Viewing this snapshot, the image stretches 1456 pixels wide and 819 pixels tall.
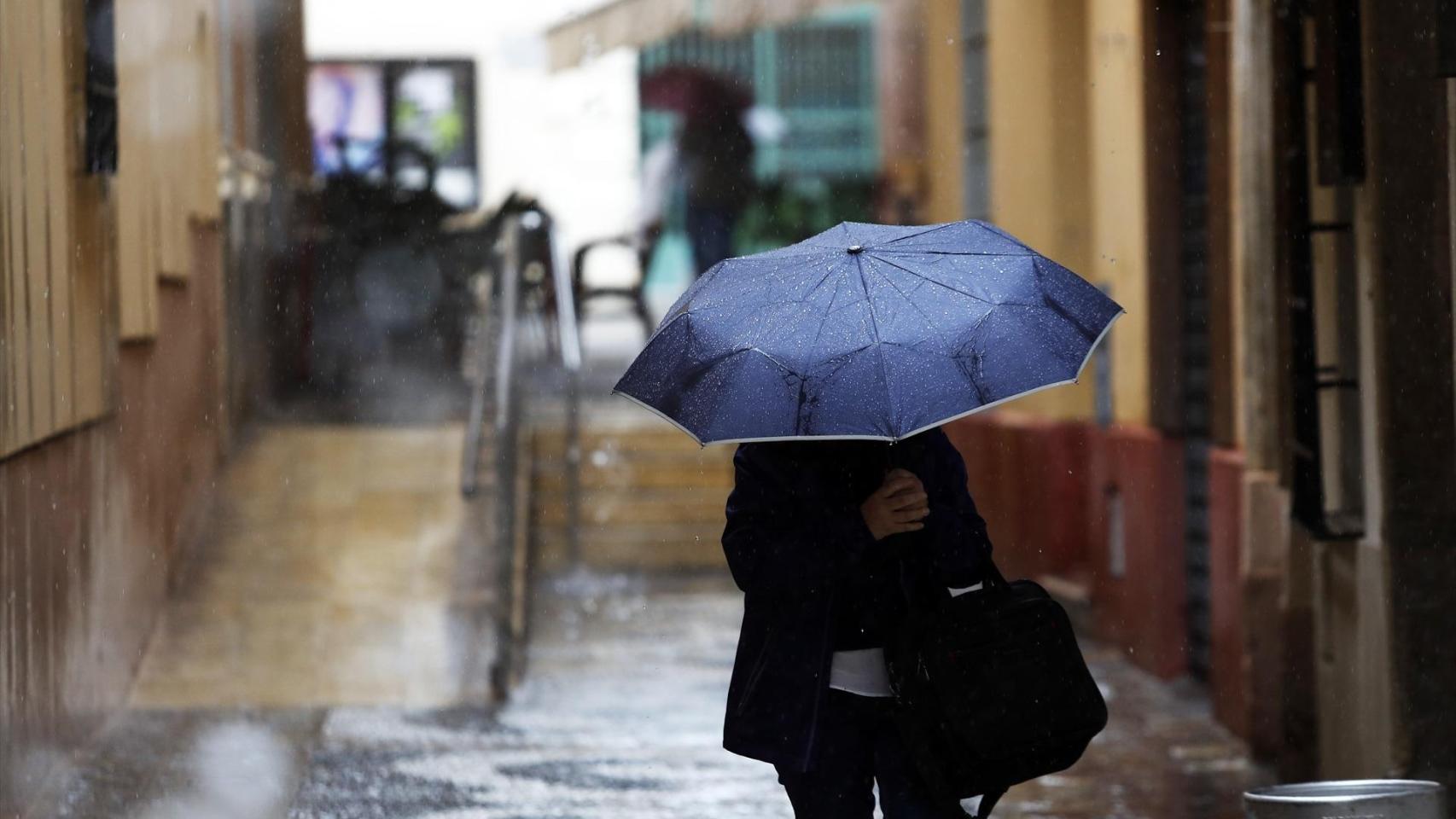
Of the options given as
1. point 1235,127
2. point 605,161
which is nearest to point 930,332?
point 1235,127

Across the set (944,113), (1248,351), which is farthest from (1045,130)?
(1248,351)

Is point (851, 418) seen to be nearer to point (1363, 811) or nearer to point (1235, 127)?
point (1363, 811)

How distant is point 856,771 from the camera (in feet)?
12.7

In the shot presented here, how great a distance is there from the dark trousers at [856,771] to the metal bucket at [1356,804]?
0.56 metres

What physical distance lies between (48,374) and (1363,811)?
15.0ft

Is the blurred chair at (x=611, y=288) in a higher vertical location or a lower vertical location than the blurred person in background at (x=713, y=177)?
lower

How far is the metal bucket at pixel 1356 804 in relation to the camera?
3.71 metres

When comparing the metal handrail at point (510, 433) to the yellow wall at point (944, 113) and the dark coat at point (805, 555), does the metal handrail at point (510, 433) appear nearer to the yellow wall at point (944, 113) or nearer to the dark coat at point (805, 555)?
the yellow wall at point (944, 113)

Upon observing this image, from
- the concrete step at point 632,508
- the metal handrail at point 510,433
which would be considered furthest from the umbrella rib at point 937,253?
the concrete step at point 632,508

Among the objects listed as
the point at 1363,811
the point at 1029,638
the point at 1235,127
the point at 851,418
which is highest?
the point at 1235,127

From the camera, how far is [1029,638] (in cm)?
370

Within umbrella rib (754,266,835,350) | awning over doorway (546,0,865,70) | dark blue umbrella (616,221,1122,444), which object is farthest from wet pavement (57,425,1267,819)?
awning over doorway (546,0,865,70)

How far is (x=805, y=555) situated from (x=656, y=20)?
12.1m

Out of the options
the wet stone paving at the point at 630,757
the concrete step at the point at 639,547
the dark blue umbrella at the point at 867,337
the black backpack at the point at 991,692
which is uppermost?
the dark blue umbrella at the point at 867,337
